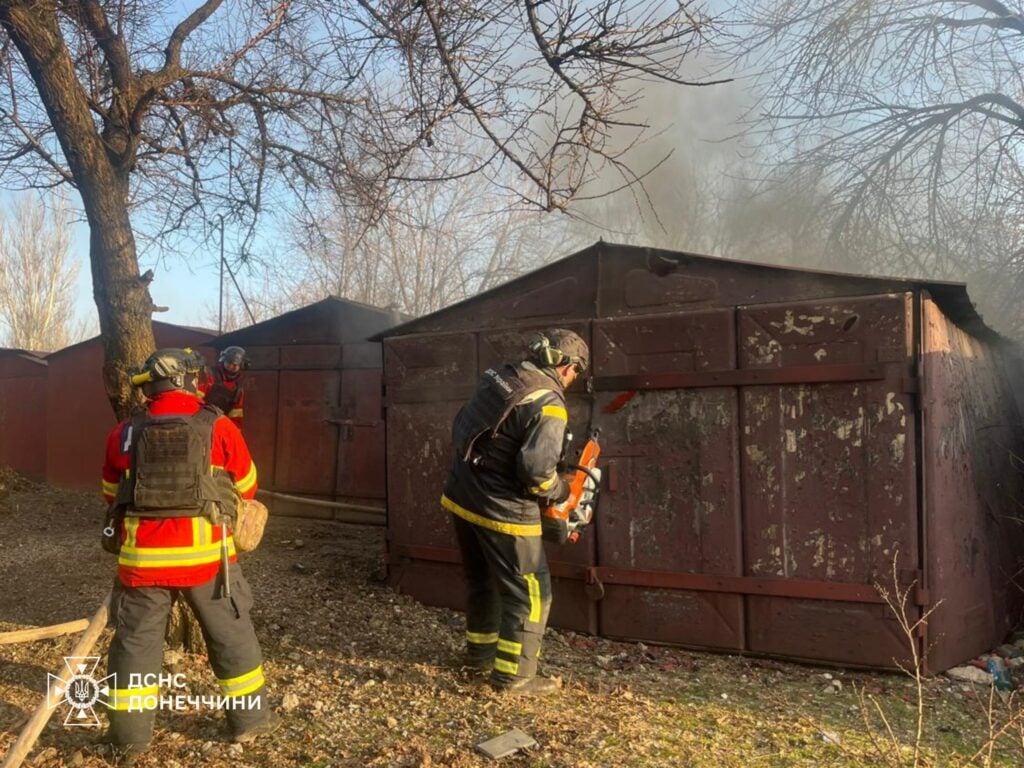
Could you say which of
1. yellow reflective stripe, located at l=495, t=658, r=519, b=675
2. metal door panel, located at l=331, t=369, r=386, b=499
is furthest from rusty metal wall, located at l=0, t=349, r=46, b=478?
yellow reflective stripe, located at l=495, t=658, r=519, b=675

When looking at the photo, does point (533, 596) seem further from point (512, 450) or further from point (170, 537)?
point (170, 537)

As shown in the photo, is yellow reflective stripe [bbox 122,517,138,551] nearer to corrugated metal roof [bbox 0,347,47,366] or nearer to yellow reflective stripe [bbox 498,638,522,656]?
yellow reflective stripe [bbox 498,638,522,656]

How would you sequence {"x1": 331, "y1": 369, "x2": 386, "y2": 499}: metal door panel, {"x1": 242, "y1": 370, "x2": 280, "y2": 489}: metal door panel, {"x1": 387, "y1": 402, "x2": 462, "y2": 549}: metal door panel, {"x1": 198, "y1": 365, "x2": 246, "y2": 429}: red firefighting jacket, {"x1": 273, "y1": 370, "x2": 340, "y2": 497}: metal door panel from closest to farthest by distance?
1. {"x1": 387, "y1": 402, "x2": 462, "y2": 549}: metal door panel
2. {"x1": 198, "y1": 365, "x2": 246, "y2": 429}: red firefighting jacket
3. {"x1": 331, "y1": 369, "x2": 386, "y2": 499}: metal door panel
4. {"x1": 273, "y1": 370, "x2": 340, "y2": 497}: metal door panel
5. {"x1": 242, "y1": 370, "x2": 280, "y2": 489}: metal door panel

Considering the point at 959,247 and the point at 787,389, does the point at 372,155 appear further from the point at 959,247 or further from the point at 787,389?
the point at 959,247

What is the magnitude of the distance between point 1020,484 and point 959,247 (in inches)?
→ 183

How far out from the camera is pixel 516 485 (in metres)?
3.80

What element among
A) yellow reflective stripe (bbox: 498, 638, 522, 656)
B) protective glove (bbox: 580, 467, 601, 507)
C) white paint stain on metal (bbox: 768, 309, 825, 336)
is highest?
white paint stain on metal (bbox: 768, 309, 825, 336)

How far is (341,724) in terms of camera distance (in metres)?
3.43

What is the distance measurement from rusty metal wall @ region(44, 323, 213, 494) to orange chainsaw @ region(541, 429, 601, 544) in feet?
25.2

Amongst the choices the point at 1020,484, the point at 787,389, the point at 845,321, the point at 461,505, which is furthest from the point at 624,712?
the point at 1020,484

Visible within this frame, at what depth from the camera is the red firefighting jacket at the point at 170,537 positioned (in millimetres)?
3115

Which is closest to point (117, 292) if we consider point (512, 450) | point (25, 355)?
point (512, 450)

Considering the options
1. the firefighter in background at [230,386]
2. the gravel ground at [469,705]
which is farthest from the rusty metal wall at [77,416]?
the gravel ground at [469,705]

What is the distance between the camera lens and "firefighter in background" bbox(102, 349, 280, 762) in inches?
122
